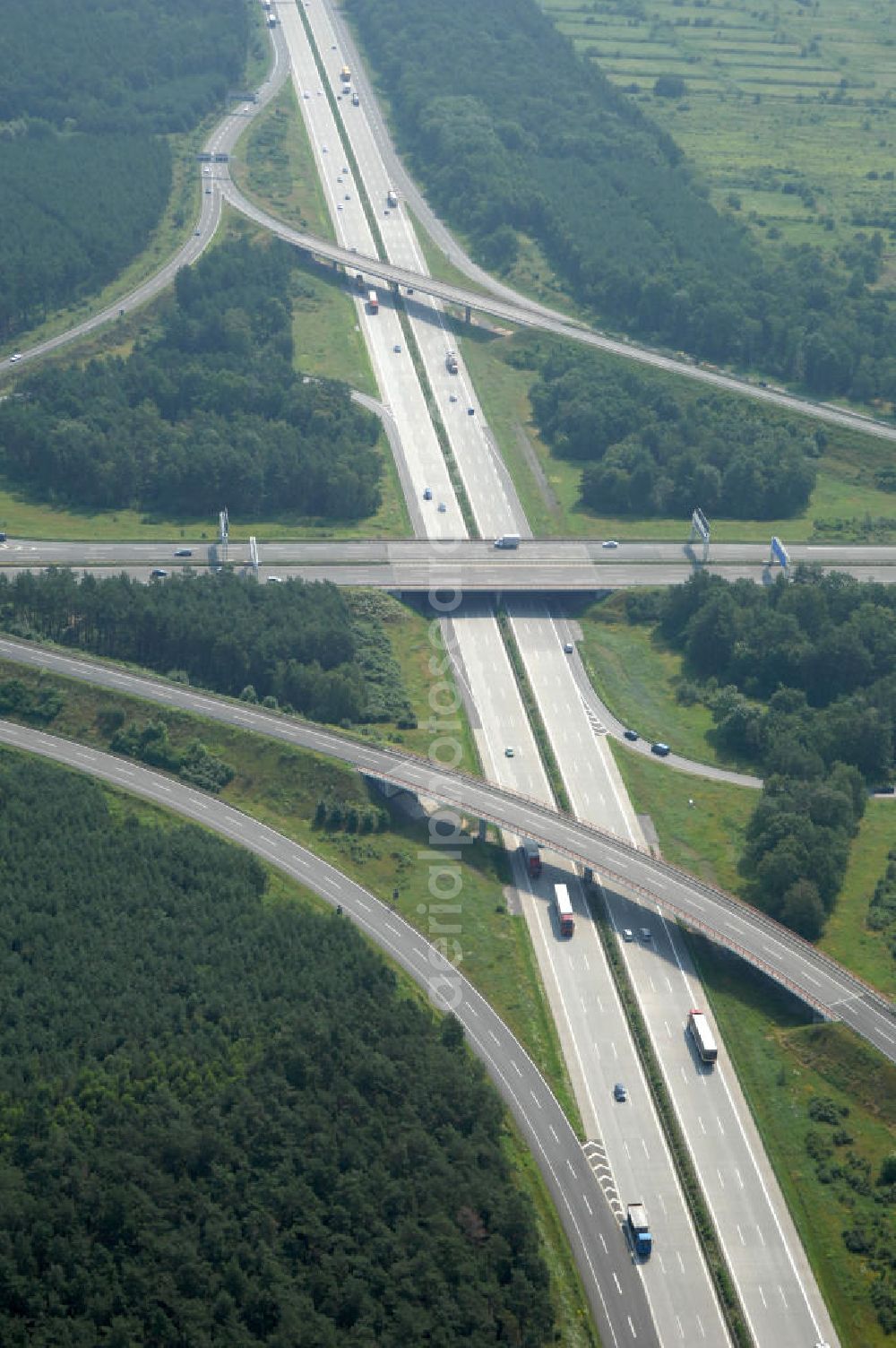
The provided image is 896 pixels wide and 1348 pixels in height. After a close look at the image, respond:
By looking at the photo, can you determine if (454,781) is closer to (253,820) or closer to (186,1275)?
(253,820)

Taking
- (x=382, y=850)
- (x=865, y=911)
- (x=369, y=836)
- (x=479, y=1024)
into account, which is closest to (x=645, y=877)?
(x=865, y=911)

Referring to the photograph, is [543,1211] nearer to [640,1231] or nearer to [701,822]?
[640,1231]

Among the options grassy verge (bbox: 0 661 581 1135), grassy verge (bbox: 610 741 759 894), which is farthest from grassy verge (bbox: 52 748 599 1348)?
grassy verge (bbox: 610 741 759 894)

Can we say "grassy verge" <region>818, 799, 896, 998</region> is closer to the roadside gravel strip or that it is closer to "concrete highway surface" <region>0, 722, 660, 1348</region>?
the roadside gravel strip

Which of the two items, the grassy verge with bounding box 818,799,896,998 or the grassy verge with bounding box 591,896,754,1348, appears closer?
A: the grassy verge with bounding box 591,896,754,1348

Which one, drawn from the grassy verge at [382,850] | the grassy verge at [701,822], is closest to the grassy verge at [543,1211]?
the grassy verge at [382,850]

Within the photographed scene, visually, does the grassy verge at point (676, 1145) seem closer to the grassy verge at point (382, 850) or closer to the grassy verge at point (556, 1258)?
the grassy verge at point (382, 850)

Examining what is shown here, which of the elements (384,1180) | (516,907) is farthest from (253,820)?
(384,1180)
